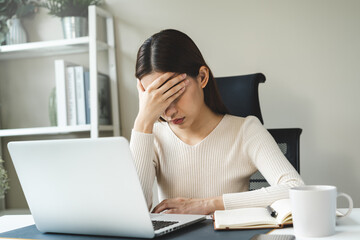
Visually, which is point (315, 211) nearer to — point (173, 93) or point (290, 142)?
point (173, 93)

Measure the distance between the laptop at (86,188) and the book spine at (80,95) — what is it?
1297 millimetres

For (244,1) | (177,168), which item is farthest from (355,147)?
(177,168)

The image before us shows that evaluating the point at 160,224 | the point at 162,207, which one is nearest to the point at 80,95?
the point at 162,207

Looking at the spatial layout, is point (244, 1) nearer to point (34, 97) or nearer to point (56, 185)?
point (34, 97)

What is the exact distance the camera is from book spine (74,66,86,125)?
2.22 m

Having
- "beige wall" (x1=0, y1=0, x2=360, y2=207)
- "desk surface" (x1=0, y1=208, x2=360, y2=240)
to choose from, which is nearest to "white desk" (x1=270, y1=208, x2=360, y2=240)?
"desk surface" (x1=0, y1=208, x2=360, y2=240)

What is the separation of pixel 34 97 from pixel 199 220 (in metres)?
1.83

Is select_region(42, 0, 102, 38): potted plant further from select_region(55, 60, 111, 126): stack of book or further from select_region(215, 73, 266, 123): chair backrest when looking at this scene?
select_region(215, 73, 266, 123): chair backrest

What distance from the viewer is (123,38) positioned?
2352 mm

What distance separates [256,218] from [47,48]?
1.79m

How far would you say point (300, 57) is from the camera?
82.4 inches

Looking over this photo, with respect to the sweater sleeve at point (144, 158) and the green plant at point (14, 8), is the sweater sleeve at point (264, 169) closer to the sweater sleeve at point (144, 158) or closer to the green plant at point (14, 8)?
the sweater sleeve at point (144, 158)

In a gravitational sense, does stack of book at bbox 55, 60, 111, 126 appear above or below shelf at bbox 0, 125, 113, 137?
above

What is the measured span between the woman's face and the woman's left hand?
29 centimetres
